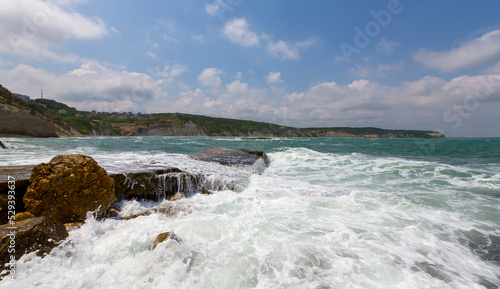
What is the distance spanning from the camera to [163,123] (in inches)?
4028

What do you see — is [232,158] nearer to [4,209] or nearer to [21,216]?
[4,209]

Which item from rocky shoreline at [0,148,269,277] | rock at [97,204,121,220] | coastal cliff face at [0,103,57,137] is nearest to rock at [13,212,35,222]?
rocky shoreline at [0,148,269,277]

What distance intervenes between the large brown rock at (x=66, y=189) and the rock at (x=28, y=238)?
75cm

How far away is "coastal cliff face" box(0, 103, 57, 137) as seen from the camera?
39.2 metres

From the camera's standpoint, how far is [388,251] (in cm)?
395

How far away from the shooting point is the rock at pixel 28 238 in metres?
2.82

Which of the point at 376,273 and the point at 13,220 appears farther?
the point at 13,220

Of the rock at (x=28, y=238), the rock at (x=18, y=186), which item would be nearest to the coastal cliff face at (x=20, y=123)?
the rock at (x=18, y=186)

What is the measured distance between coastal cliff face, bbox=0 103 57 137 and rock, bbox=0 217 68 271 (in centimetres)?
5410

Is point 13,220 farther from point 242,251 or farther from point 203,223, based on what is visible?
point 242,251

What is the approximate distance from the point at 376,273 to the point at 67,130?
8579cm

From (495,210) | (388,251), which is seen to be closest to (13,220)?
(388,251)

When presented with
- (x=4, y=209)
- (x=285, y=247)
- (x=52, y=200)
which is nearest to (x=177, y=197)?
(x=52, y=200)

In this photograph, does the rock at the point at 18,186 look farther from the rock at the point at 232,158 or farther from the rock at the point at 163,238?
the rock at the point at 232,158
